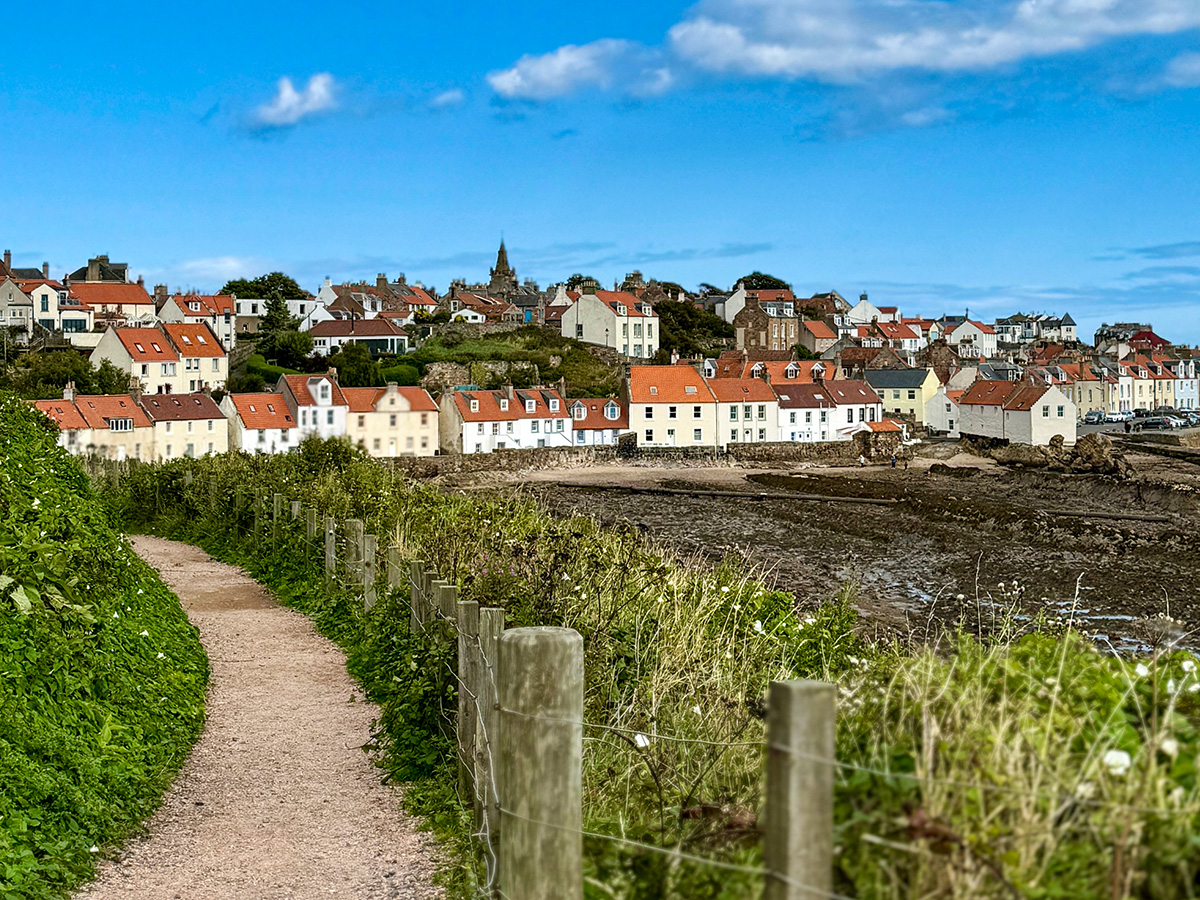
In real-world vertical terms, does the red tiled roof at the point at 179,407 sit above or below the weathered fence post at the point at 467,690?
above

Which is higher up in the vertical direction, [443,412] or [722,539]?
[443,412]

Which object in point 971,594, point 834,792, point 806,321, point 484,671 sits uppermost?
point 806,321

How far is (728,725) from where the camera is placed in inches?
262

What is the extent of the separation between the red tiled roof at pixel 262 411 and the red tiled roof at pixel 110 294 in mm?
34748

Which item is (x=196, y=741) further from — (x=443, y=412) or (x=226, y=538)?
(x=443, y=412)

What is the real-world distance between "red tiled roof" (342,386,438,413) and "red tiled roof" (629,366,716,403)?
45.2ft

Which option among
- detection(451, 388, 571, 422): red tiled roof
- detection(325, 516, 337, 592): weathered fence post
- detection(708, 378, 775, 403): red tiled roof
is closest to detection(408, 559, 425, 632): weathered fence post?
detection(325, 516, 337, 592): weathered fence post

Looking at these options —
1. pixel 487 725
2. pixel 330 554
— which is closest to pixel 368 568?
→ pixel 330 554

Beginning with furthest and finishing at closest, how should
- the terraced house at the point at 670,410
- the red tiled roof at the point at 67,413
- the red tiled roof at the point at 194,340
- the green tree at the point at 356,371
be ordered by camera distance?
1. the green tree at the point at 356,371
2. the red tiled roof at the point at 194,340
3. the terraced house at the point at 670,410
4. the red tiled roof at the point at 67,413

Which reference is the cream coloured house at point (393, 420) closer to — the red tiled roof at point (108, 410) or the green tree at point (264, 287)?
the red tiled roof at point (108, 410)

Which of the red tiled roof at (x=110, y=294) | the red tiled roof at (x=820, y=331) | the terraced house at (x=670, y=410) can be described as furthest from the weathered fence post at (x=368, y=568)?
the red tiled roof at (x=820, y=331)

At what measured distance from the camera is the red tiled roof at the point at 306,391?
224ft

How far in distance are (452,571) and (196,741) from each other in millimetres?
2939

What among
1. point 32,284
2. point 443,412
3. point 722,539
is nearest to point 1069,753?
point 722,539
